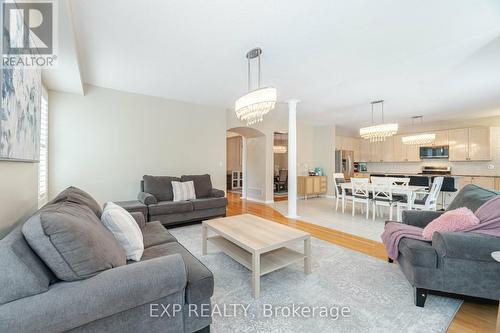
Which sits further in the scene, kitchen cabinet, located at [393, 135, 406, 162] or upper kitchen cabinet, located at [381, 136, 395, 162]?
upper kitchen cabinet, located at [381, 136, 395, 162]

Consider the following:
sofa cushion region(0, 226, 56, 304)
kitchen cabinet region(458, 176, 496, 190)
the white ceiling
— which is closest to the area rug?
sofa cushion region(0, 226, 56, 304)

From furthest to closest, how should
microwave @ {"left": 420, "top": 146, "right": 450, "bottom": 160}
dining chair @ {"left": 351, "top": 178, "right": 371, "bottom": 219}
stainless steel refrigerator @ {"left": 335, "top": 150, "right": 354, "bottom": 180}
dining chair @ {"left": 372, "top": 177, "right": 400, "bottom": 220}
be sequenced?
stainless steel refrigerator @ {"left": 335, "top": 150, "right": 354, "bottom": 180}
microwave @ {"left": 420, "top": 146, "right": 450, "bottom": 160}
dining chair @ {"left": 351, "top": 178, "right": 371, "bottom": 219}
dining chair @ {"left": 372, "top": 177, "right": 400, "bottom": 220}

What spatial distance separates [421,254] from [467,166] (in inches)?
275

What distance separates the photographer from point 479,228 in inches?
68.9

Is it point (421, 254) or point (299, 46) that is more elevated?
point (299, 46)

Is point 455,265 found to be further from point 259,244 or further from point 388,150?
point 388,150

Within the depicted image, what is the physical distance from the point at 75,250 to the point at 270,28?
2.45m

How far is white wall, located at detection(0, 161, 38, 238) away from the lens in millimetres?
1446

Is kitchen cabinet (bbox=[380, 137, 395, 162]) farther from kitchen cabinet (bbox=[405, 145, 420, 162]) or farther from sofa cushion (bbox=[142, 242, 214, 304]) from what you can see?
sofa cushion (bbox=[142, 242, 214, 304])

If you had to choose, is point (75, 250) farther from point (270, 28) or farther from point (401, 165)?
point (401, 165)

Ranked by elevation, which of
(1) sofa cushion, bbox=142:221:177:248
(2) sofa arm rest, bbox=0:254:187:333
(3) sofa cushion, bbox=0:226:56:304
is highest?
(3) sofa cushion, bbox=0:226:56:304

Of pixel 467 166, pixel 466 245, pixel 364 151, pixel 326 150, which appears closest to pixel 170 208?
pixel 466 245

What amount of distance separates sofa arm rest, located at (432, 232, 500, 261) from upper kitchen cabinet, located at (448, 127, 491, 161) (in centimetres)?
637

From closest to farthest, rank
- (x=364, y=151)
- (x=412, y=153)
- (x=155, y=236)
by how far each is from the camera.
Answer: (x=155, y=236)
(x=412, y=153)
(x=364, y=151)
